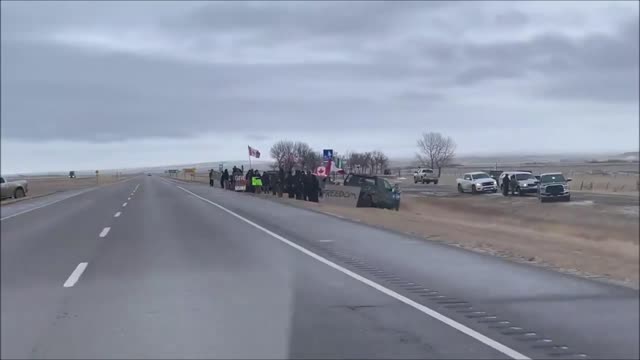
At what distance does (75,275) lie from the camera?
963 centimetres

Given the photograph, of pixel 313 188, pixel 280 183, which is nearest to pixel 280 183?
pixel 280 183

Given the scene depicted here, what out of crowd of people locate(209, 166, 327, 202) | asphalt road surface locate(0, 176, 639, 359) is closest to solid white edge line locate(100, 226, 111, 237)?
asphalt road surface locate(0, 176, 639, 359)

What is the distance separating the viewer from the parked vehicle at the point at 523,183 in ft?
10.1

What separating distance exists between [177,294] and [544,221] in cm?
642

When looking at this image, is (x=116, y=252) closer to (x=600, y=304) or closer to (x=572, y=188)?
(x=600, y=304)

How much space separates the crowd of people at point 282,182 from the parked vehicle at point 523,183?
24.4 meters

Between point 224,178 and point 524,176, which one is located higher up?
point 524,176

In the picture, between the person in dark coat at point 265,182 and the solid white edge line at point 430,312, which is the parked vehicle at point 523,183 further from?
the person in dark coat at point 265,182

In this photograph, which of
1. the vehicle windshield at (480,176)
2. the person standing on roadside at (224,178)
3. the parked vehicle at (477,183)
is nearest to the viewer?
the parked vehicle at (477,183)

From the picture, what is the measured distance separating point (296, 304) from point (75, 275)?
3884 mm

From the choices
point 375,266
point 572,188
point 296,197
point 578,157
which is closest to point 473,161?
point 578,157

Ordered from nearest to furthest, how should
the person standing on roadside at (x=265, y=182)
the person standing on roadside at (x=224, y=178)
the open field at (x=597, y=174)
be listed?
the open field at (x=597, y=174) < the person standing on roadside at (x=265, y=182) < the person standing on roadside at (x=224, y=178)

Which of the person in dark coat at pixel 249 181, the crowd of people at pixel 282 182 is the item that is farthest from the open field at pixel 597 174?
the person in dark coat at pixel 249 181

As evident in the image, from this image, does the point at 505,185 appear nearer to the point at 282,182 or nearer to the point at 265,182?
the point at 282,182
